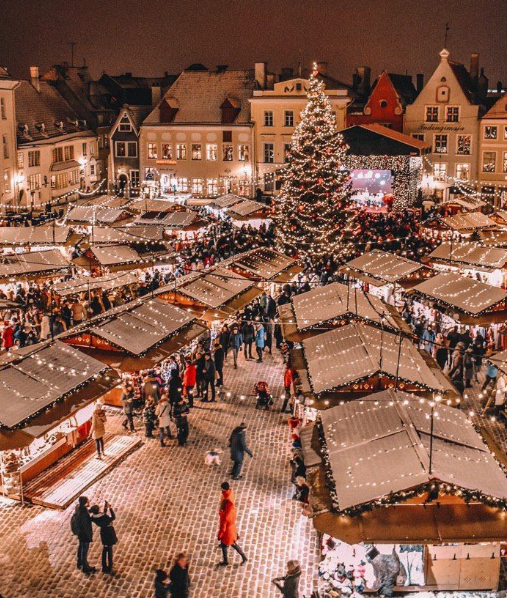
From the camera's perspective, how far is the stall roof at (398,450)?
9.22m

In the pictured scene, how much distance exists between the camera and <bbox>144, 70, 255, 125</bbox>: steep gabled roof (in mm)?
50500

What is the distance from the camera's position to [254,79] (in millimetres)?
51094

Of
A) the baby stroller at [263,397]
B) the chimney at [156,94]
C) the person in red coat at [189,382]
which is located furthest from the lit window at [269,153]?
the baby stroller at [263,397]

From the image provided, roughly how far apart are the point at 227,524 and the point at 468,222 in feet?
71.3

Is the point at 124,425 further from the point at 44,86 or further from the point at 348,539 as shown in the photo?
the point at 44,86

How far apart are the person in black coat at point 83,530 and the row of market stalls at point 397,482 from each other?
10.2 feet

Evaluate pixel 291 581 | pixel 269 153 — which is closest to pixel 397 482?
pixel 291 581

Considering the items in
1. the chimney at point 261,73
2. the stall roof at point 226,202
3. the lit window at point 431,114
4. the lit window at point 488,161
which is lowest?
the stall roof at point 226,202

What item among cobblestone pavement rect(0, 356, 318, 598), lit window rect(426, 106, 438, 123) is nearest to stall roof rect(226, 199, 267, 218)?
cobblestone pavement rect(0, 356, 318, 598)

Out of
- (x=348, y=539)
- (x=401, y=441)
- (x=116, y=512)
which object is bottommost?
(x=116, y=512)

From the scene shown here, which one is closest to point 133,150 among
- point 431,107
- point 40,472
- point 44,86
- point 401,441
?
point 44,86

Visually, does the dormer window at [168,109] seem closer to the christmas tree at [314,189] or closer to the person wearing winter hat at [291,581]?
the christmas tree at [314,189]

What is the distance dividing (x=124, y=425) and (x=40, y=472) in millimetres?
2485

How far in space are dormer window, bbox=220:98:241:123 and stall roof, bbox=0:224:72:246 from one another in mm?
24664
